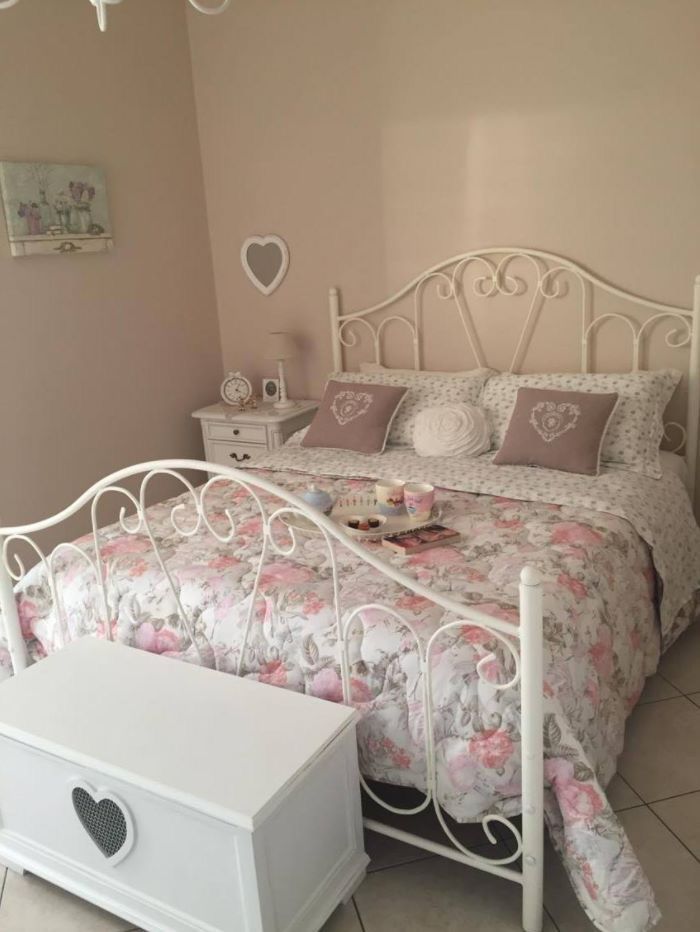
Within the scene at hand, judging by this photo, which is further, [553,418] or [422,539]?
[553,418]

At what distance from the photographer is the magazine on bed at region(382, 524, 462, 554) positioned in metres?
2.23

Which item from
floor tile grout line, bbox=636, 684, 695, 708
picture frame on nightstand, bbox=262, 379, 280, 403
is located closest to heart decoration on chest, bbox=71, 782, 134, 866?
floor tile grout line, bbox=636, 684, 695, 708

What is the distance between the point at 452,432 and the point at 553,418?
37cm

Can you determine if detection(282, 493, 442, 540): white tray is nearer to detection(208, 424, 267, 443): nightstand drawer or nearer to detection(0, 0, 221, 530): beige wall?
detection(208, 424, 267, 443): nightstand drawer

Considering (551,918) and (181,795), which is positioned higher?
(181,795)

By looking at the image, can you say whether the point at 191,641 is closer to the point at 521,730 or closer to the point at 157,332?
the point at 521,730

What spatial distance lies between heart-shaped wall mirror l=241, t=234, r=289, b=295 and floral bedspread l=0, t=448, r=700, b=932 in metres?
1.66

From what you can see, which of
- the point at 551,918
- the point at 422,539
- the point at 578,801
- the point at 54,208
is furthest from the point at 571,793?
the point at 54,208

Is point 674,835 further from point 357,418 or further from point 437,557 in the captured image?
point 357,418

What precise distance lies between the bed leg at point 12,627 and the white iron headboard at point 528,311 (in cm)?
201

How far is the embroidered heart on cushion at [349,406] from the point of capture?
3.29 meters

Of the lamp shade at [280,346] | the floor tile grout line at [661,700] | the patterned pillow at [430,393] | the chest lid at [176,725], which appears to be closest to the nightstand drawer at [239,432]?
the lamp shade at [280,346]

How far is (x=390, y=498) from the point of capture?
2.46m

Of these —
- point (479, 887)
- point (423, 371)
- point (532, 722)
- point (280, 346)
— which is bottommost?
point (479, 887)
